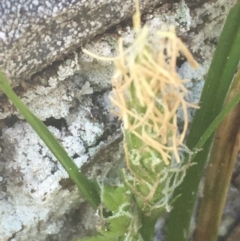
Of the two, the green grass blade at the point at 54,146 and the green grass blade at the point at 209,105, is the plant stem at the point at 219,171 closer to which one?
the green grass blade at the point at 209,105

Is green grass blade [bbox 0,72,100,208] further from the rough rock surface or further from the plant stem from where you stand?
the plant stem

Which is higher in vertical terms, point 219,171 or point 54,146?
point 54,146

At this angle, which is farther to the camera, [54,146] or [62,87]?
[62,87]

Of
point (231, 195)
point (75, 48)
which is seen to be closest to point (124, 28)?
point (75, 48)

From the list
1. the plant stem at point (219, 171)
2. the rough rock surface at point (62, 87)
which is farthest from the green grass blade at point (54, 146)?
the plant stem at point (219, 171)

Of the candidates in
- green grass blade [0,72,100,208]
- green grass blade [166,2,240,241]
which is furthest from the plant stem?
green grass blade [0,72,100,208]

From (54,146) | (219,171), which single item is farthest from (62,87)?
(219,171)

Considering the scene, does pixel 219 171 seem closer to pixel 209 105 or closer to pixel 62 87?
pixel 209 105
